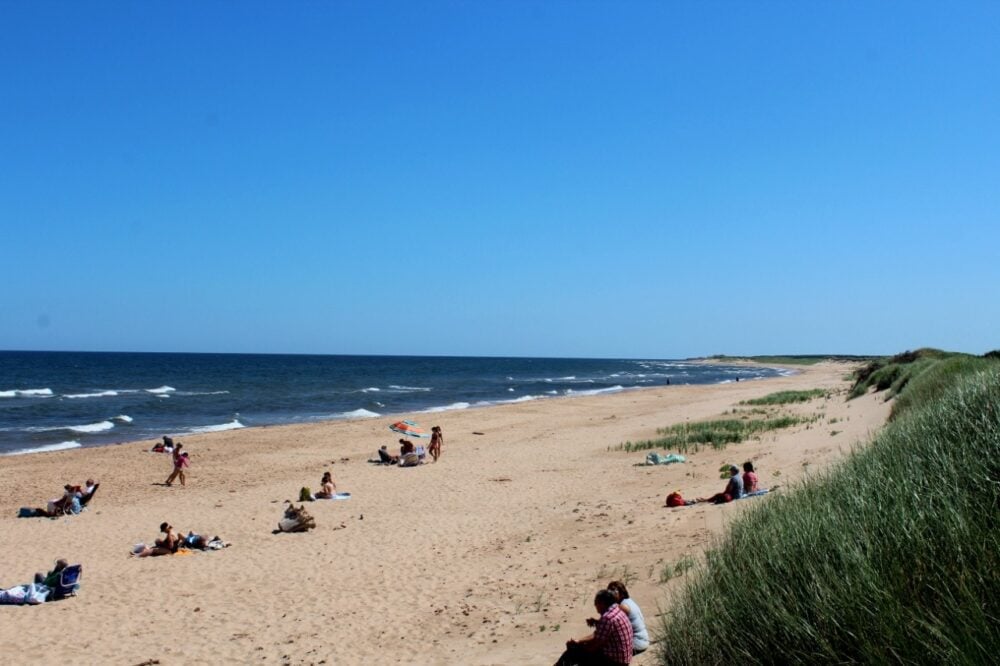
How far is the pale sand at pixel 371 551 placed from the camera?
28.0ft

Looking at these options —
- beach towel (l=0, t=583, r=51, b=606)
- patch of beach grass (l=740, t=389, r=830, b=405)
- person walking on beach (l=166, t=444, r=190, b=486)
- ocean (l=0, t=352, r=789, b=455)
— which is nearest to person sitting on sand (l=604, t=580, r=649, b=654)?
beach towel (l=0, t=583, r=51, b=606)

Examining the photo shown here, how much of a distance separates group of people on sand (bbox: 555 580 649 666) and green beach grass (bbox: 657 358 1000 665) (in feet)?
3.03

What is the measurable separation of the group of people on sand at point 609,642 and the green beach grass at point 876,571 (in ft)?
3.03

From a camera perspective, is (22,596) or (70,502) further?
(70,502)

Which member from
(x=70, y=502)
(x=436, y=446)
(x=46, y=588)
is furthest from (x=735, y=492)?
(x=70, y=502)

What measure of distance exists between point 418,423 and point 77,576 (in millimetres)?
24556

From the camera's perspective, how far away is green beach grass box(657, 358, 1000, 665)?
3.53 meters

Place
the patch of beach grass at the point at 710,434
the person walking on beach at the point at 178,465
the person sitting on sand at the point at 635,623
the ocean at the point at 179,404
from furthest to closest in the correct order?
the ocean at the point at 179,404, the patch of beach grass at the point at 710,434, the person walking on beach at the point at 178,465, the person sitting on sand at the point at 635,623

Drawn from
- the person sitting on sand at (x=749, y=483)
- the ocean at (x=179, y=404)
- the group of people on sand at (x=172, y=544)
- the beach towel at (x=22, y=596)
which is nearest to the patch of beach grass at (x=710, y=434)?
the person sitting on sand at (x=749, y=483)

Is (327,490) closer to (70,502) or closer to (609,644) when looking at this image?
(70,502)

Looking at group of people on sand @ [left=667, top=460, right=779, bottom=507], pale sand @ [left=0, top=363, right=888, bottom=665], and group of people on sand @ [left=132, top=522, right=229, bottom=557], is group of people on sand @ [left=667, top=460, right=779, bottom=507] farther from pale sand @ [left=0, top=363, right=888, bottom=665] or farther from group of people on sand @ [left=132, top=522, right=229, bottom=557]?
group of people on sand @ [left=132, top=522, right=229, bottom=557]

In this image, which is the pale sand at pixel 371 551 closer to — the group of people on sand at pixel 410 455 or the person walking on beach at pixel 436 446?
the group of people on sand at pixel 410 455

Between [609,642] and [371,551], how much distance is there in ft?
22.4

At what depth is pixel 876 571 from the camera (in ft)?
13.1
